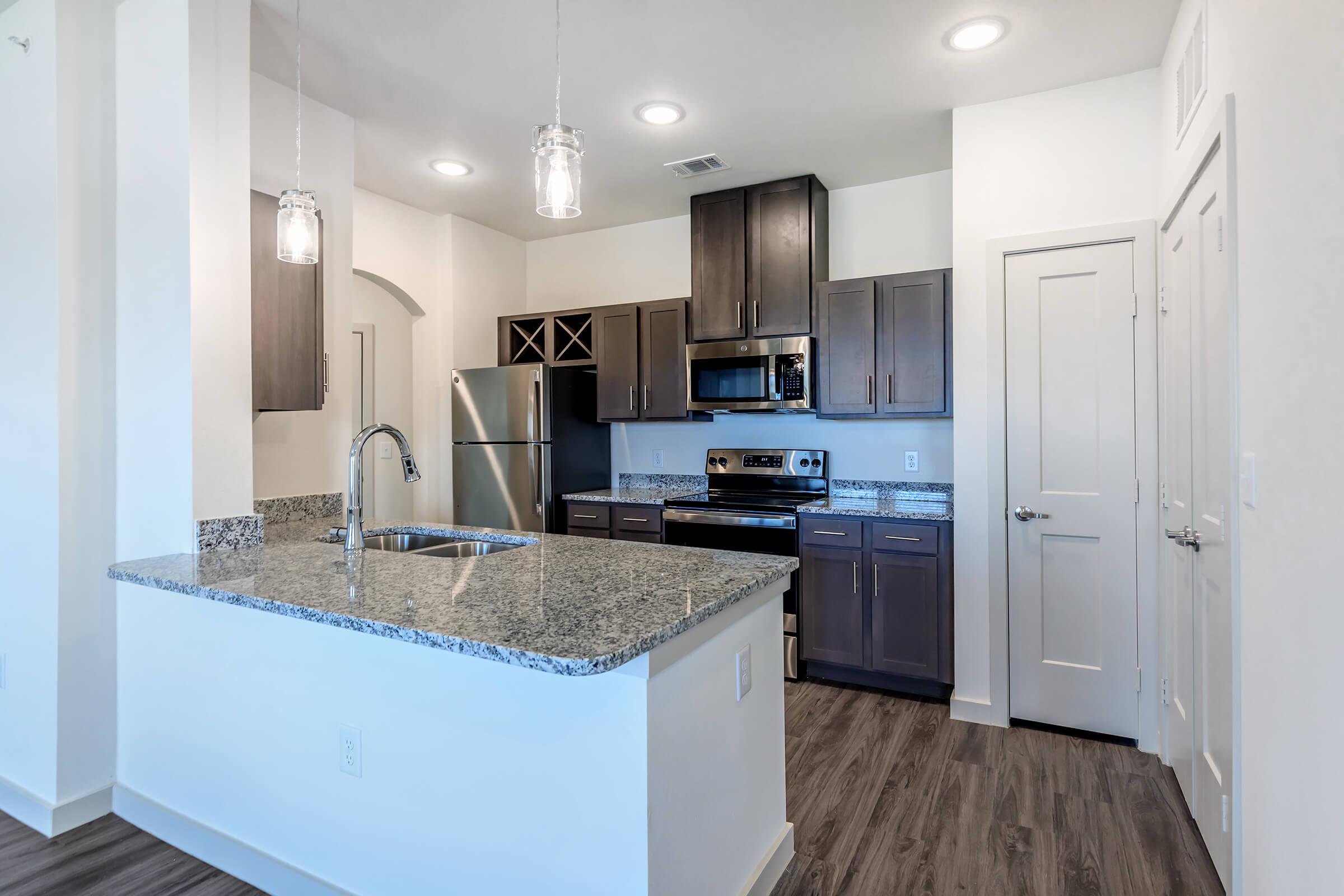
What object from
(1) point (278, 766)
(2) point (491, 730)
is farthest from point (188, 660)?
(2) point (491, 730)

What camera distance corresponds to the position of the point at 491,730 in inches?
56.8

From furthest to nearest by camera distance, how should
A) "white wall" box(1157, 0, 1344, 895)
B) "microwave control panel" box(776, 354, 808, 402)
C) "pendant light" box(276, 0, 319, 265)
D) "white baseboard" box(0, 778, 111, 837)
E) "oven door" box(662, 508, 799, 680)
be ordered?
"microwave control panel" box(776, 354, 808, 402), "oven door" box(662, 508, 799, 680), "white baseboard" box(0, 778, 111, 837), "pendant light" box(276, 0, 319, 265), "white wall" box(1157, 0, 1344, 895)

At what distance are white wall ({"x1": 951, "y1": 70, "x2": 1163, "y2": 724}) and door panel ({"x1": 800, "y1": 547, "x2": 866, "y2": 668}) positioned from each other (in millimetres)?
481

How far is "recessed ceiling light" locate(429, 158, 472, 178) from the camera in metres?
3.64

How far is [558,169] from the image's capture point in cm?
174

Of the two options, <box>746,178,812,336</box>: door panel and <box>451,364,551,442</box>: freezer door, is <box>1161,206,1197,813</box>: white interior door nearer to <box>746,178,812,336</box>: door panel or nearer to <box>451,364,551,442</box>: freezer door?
<box>746,178,812,336</box>: door panel

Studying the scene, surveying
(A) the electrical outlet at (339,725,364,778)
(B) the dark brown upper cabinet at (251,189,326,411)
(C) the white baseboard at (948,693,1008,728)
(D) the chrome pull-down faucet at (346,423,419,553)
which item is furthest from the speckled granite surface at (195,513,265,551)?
(C) the white baseboard at (948,693,1008,728)

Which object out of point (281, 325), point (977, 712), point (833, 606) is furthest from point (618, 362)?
point (977, 712)

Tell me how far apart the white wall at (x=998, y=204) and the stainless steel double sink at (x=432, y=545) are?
2000 mm

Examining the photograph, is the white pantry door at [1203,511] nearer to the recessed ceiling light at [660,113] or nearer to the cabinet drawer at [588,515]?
the recessed ceiling light at [660,113]

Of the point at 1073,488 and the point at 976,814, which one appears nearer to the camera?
the point at 976,814

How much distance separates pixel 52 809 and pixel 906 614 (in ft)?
10.7

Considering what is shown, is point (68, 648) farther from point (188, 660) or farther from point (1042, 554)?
point (1042, 554)

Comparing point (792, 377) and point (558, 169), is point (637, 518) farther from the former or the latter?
point (558, 169)
